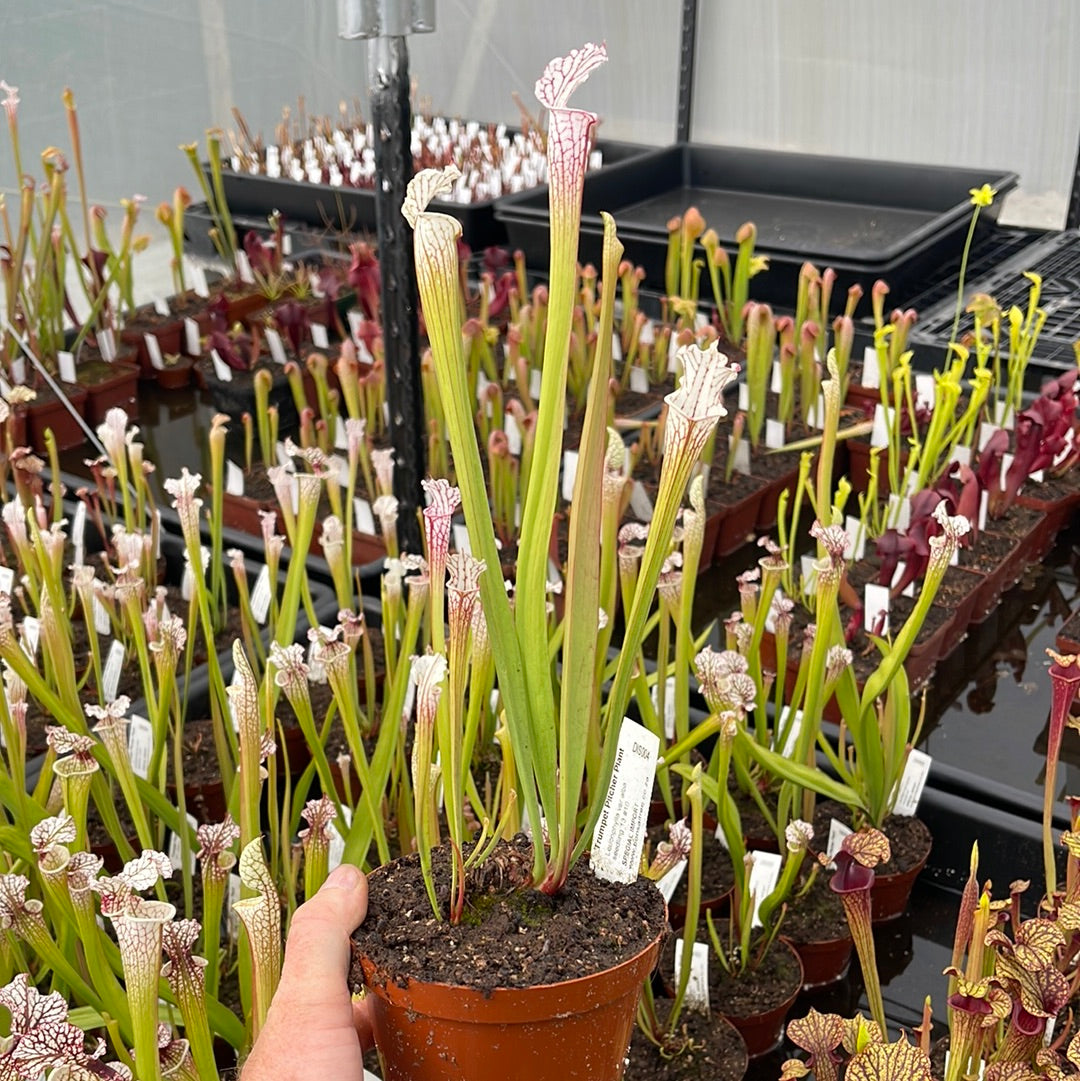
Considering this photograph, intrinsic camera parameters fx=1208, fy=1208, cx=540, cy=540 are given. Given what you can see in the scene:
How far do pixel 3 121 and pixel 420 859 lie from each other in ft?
8.53

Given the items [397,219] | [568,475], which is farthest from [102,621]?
[568,475]

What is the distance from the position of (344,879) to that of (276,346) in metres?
2.43

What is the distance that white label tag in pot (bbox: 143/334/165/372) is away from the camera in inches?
123

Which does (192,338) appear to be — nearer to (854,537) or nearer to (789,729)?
(854,537)

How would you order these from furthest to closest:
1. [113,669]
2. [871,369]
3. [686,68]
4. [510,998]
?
[686,68], [871,369], [113,669], [510,998]

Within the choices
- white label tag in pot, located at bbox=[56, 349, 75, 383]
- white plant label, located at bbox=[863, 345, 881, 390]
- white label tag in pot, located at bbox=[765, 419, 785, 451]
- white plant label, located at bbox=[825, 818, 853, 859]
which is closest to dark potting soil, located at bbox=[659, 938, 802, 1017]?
white plant label, located at bbox=[825, 818, 853, 859]

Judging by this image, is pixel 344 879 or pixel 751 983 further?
pixel 751 983

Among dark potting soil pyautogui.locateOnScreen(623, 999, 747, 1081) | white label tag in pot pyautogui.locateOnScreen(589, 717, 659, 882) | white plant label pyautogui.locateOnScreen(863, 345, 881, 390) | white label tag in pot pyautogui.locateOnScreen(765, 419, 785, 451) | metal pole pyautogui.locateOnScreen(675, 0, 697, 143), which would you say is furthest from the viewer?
metal pole pyautogui.locateOnScreen(675, 0, 697, 143)

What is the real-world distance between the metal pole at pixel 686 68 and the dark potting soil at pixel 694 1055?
3671 millimetres

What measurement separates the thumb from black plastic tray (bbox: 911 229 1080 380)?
2.38m

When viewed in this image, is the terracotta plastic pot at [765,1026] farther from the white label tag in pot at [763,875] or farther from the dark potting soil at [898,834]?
the dark potting soil at [898,834]

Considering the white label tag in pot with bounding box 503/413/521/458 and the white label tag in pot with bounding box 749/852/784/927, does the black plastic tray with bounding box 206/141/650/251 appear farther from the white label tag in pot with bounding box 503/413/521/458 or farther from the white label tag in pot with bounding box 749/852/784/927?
the white label tag in pot with bounding box 749/852/784/927

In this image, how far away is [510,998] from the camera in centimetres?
66

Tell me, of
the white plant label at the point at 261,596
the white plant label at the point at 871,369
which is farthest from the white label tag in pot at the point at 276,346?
the white plant label at the point at 871,369
